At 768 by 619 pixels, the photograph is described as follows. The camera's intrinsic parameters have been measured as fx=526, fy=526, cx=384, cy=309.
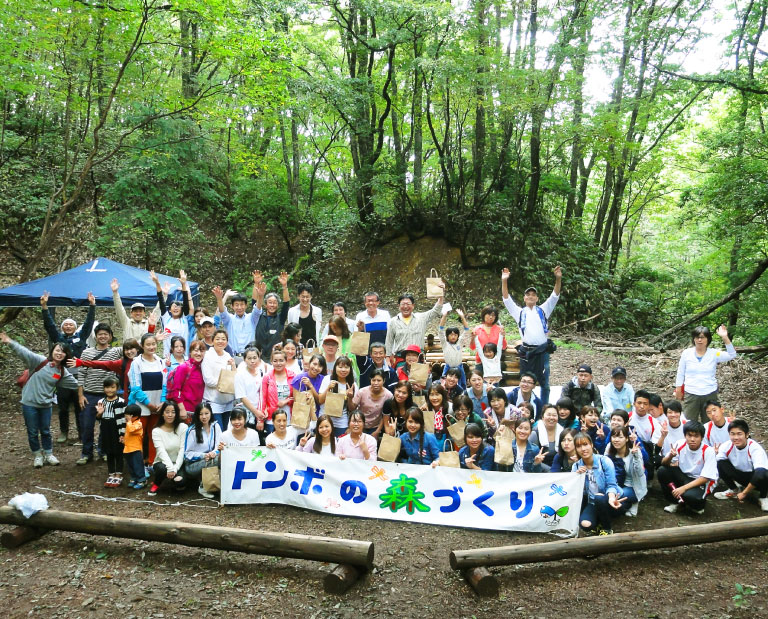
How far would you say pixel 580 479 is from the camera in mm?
5465

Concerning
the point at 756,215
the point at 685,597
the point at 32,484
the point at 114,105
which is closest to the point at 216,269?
the point at 114,105

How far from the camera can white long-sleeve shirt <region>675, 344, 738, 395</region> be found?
704cm

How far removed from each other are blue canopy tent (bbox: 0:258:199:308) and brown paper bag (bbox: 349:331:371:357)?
4.62 metres

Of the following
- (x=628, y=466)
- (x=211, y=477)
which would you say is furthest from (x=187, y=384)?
(x=628, y=466)

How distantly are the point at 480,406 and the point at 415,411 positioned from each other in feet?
3.67

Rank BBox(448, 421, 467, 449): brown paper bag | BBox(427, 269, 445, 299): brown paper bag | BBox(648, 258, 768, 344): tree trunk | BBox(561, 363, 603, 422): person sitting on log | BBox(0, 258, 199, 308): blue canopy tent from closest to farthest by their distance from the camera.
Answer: BBox(448, 421, 467, 449): brown paper bag → BBox(561, 363, 603, 422): person sitting on log → BBox(427, 269, 445, 299): brown paper bag → BBox(0, 258, 199, 308): blue canopy tent → BBox(648, 258, 768, 344): tree trunk

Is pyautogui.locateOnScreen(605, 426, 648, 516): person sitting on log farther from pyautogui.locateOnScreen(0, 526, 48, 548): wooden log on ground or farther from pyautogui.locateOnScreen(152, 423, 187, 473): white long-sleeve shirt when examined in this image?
pyautogui.locateOnScreen(0, 526, 48, 548): wooden log on ground

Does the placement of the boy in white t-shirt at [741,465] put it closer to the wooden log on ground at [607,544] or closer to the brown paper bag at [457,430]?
the wooden log on ground at [607,544]

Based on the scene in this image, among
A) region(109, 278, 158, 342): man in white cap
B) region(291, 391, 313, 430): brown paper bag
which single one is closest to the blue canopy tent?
region(109, 278, 158, 342): man in white cap

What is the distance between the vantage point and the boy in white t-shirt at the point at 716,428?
251 inches

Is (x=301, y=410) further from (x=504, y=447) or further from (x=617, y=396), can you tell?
(x=617, y=396)

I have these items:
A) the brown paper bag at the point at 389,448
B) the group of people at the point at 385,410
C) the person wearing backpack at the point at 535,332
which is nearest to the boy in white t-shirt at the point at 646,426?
the group of people at the point at 385,410

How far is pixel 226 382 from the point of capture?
21.7 ft

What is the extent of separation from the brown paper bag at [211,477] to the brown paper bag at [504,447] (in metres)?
3.27
